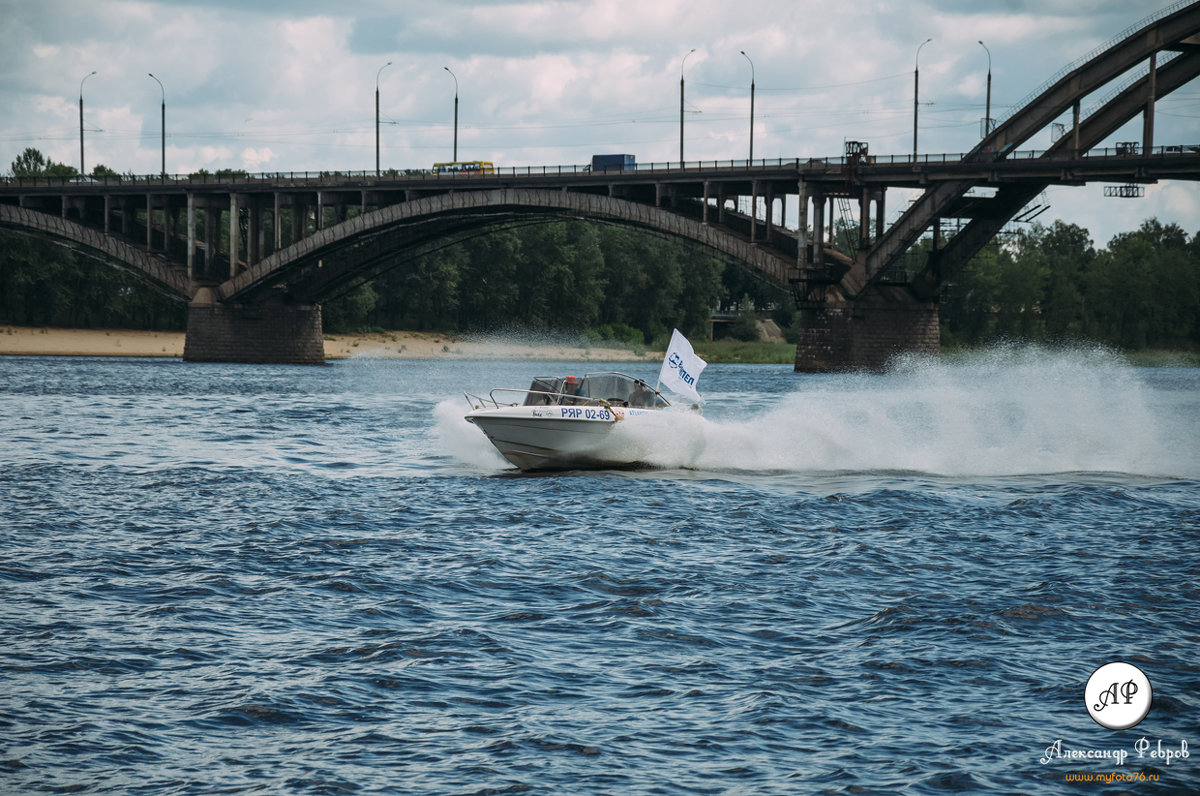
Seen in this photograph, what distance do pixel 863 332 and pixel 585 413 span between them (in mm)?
64141

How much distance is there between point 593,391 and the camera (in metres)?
27.3

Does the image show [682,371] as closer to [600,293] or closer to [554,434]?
[554,434]

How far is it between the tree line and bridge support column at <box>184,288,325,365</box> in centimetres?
1898

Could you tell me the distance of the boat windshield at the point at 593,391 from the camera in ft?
88.8

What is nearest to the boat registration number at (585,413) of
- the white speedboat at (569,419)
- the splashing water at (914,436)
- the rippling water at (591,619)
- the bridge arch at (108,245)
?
the white speedboat at (569,419)

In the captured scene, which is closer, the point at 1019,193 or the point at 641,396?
the point at 641,396

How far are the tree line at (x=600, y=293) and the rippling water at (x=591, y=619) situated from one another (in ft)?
336

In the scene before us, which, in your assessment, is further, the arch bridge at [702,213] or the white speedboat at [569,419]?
the arch bridge at [702,213]

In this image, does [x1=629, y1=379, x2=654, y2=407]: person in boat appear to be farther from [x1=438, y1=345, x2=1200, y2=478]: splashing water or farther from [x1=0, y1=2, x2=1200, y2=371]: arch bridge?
[x1=0, y1=2, x2=1200, y2=371]: arch bridge

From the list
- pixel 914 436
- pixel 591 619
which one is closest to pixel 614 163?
pixel 914 436

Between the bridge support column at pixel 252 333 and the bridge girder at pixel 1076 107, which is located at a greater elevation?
the bridge girder at pixel 1076 107

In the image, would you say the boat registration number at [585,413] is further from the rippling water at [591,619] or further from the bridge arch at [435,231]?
the bridge arch at [435,231]

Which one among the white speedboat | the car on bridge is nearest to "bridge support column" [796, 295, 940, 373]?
the car on bridge

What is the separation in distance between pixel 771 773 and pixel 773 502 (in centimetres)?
1542
